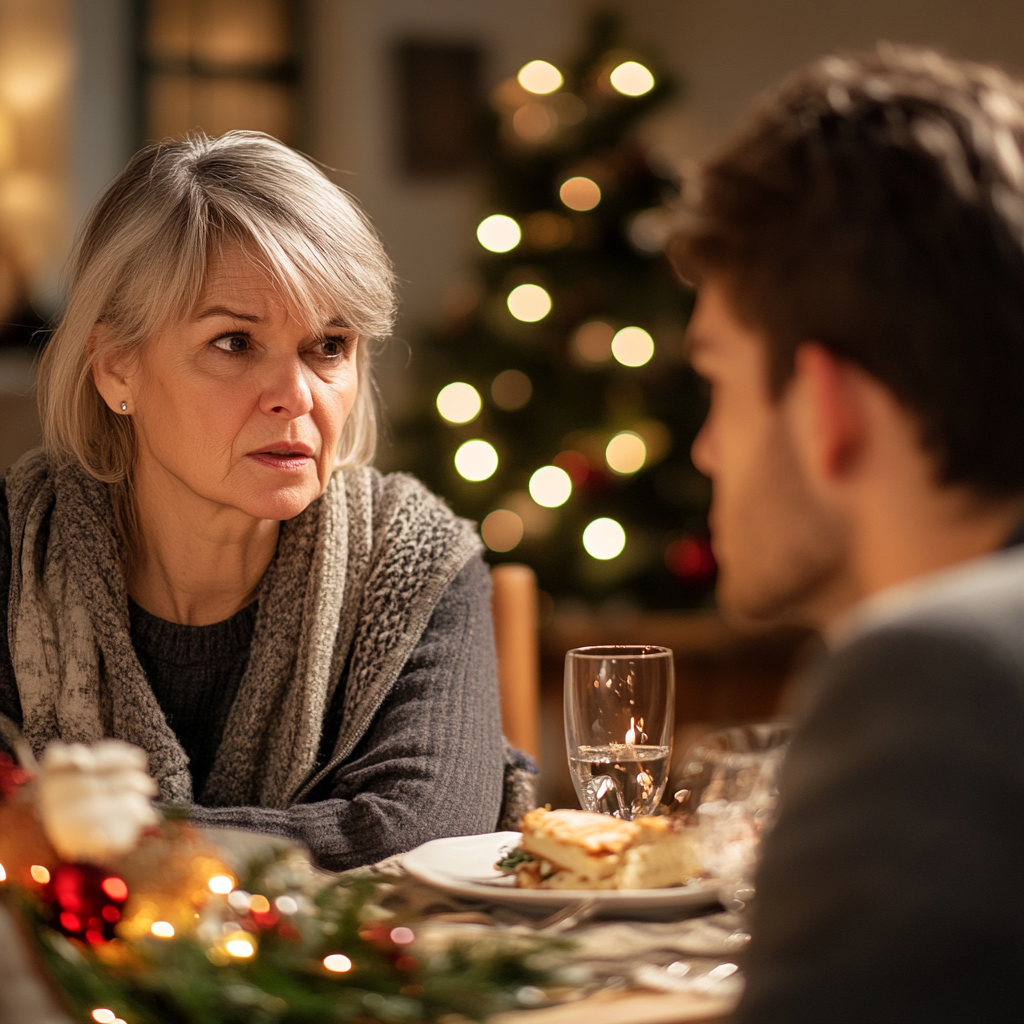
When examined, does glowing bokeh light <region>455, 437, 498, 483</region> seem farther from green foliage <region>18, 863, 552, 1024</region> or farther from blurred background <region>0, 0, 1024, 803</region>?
green foliage <region>18, 863, 552, 1024</region>

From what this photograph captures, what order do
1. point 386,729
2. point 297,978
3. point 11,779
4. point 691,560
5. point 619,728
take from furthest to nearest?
point 691,560, point 386,729, point 619,728, point 11,779, point 297,978

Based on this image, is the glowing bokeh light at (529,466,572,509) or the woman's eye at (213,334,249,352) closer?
the woman's eye at (213,334,249,352)

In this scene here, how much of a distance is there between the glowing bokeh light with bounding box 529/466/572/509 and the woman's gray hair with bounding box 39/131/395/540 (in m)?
2.09

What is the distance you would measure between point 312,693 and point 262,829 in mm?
286

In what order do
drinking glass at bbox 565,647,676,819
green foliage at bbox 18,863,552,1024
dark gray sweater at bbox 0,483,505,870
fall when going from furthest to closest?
1. dark gray sweater at bbox 0,483,505,870
2. drinking glass at bbox 565,647,676,819
3. green foliage at bbox 18,863,552,1024

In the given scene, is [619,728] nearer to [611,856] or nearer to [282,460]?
[611,856]

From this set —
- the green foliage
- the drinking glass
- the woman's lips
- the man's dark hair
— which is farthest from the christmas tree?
the green foliage

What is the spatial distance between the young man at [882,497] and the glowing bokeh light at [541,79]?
3155 mm

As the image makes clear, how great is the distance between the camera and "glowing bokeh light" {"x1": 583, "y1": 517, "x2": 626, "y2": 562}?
3836 mm

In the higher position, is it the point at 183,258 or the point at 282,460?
the point at 183,258

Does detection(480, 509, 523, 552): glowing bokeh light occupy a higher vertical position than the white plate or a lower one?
lower

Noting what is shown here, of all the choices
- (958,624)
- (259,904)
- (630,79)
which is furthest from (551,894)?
(630,79)

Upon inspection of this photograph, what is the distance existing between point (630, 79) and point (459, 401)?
3.62ft

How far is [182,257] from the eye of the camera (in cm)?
153
